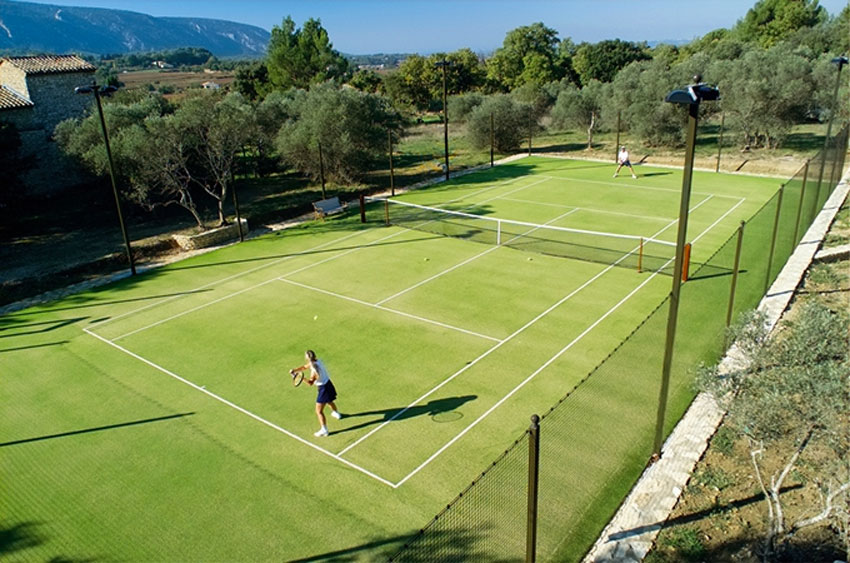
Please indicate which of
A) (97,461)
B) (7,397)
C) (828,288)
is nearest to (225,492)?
(97,461)

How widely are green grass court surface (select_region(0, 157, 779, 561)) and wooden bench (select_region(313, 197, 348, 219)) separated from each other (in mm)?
4052

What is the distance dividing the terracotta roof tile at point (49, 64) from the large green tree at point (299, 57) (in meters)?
24.7

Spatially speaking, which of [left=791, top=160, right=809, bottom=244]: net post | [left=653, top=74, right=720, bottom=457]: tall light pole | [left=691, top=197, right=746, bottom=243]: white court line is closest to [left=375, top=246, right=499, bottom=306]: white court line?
[left=691, top=197, right=746, bottom=243]: white court line

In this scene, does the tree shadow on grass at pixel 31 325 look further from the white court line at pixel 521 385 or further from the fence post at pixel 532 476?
the fence post at pixel 532 476

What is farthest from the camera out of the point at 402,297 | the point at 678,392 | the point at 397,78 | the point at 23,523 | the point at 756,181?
the point at 397,78

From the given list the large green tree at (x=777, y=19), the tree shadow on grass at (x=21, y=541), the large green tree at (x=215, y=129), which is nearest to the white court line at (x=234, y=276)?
the large green tree at (x=215, y=129)

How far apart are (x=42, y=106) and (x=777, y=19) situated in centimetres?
7220

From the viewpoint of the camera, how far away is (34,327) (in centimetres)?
1549

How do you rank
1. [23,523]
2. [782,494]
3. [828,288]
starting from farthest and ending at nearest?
[828,288] → [23,523] → [782,494]

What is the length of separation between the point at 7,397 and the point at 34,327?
3973mm

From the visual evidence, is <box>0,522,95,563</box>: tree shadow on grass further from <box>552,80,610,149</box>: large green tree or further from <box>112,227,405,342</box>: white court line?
<box>552,80,610,149</box>: large green tree

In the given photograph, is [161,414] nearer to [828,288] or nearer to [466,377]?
[466,377]

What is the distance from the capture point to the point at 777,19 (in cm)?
6700

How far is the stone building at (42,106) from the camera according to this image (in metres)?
28.7
